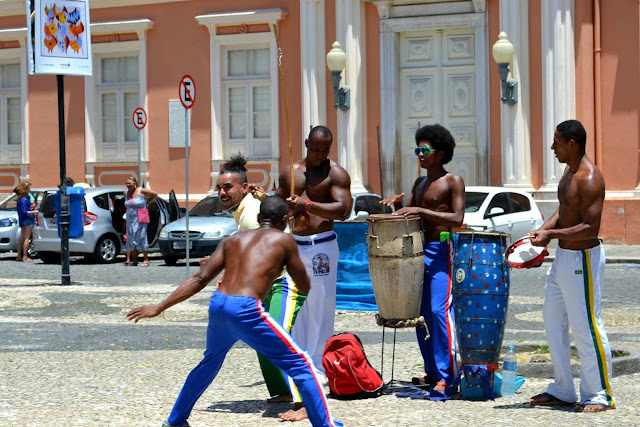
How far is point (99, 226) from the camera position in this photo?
22438mm

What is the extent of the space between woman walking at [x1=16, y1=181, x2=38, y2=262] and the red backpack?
614 inches

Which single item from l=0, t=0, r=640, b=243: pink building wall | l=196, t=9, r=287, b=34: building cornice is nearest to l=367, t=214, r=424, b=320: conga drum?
l=0, t=0, r=640, b=243: pink building wall

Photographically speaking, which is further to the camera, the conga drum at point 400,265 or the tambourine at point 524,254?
the conga drum at point 400,265

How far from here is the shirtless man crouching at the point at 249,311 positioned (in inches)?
259

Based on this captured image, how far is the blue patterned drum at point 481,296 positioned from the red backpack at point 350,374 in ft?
2.02

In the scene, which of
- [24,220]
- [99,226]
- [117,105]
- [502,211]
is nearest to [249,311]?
[502,211]

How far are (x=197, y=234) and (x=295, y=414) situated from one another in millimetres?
13643

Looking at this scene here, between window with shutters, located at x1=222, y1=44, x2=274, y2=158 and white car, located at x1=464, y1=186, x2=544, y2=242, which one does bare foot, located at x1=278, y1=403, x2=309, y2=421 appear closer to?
white car, located at x1=464, y1=186, x2=544, y2=242

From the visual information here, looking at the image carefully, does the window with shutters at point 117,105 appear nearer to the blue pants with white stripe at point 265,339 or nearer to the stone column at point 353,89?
the stone column at point 353,89

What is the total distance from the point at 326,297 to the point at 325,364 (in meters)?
0.43

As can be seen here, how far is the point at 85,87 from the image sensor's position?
28.9m

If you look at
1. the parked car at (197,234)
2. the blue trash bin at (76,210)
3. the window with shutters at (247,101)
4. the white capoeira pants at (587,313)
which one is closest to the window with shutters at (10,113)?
the window with shutters at (247,101)

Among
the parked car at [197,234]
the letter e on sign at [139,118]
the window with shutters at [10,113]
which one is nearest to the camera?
the parked car at [197,234]

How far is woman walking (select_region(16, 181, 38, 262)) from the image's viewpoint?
2303 cm
